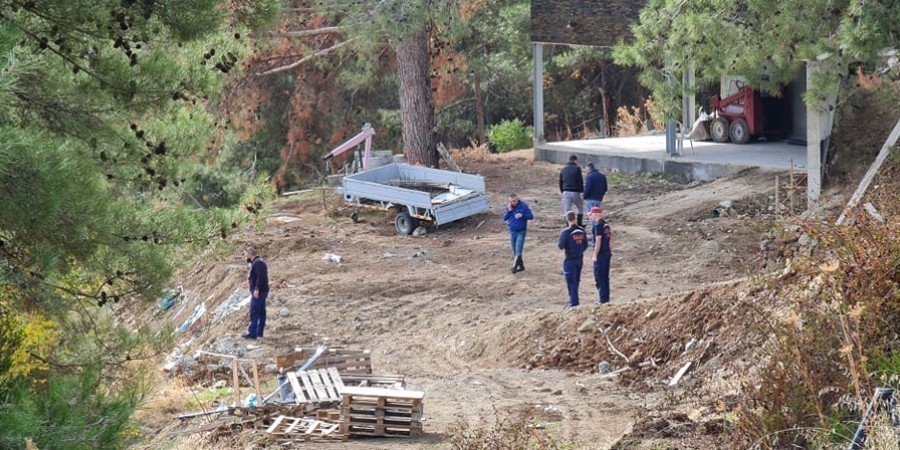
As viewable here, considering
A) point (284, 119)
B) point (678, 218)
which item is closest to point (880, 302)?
point (678, 218)

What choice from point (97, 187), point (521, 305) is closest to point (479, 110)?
point (521, 305)

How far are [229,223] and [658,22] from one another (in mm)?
9806

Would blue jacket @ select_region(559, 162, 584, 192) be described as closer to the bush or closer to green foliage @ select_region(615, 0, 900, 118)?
green foliage @ select_region(615, 0, 900, 118)

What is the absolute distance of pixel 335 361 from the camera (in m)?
14.4

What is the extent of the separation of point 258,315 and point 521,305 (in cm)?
393

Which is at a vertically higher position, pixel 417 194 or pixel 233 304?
pixel 417 194

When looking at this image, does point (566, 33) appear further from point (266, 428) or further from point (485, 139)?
point (266, 428)

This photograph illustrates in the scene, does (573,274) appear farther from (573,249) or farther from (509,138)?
(509,138)

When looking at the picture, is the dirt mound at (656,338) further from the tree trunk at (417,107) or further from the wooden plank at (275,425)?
the tree trunk at (417,107)

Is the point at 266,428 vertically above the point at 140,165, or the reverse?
the point at 140,165

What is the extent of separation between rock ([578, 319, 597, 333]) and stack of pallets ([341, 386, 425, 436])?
3.69m

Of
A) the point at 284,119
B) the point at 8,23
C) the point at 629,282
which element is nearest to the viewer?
the point at 8,23

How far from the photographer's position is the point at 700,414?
1083 centimetres

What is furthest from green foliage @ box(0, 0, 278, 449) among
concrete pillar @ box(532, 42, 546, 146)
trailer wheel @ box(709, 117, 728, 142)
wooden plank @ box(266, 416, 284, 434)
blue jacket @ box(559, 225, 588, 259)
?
trailer wheel @ box(709, 117, 728, 142)
